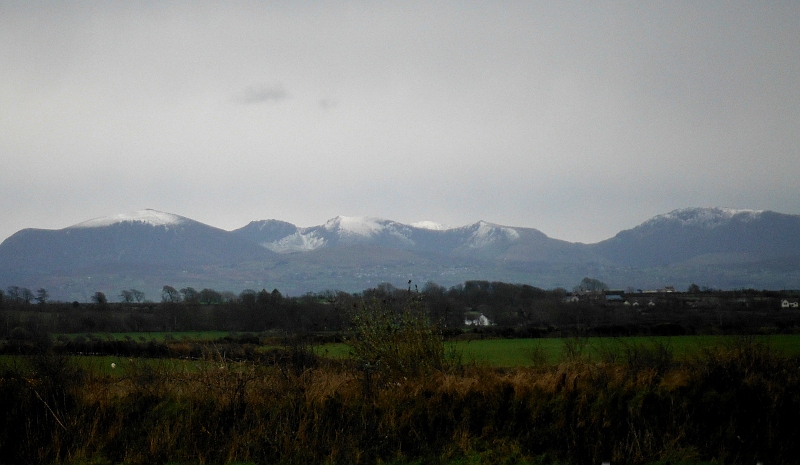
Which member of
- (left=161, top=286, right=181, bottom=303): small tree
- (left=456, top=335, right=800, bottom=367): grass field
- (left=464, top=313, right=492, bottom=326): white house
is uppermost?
(left=161, top=286, right=181, bottom=303): small tree

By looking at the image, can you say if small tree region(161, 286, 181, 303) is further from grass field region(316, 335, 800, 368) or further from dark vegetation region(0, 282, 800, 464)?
dark vegetation region(0, 282, 800, 464)

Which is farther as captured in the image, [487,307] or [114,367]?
[487,307]

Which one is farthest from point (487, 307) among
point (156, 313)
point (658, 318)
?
point (156, 313)

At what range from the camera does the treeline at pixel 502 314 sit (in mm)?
52219

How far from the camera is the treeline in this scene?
2056 inches

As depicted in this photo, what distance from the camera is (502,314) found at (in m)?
83.0

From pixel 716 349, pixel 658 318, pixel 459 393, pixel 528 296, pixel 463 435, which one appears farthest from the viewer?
pixel 528 296

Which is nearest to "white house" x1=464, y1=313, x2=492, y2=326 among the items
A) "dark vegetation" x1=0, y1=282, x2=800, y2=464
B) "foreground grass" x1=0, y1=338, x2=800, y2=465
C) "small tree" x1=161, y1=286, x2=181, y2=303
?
"small tree" x1=161, y1=286, x2=181, y2=303

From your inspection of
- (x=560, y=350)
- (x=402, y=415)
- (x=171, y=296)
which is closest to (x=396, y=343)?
(x=402, y=415)

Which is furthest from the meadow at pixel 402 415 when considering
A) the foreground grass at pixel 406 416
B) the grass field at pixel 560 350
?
the grass field at pixel 560 350

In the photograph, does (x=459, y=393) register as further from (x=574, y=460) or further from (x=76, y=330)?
(x=76, y=330)

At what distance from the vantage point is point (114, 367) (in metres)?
21.8

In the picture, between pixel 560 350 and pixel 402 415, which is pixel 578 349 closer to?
pixel 560 350

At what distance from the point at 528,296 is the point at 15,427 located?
3342 inches
